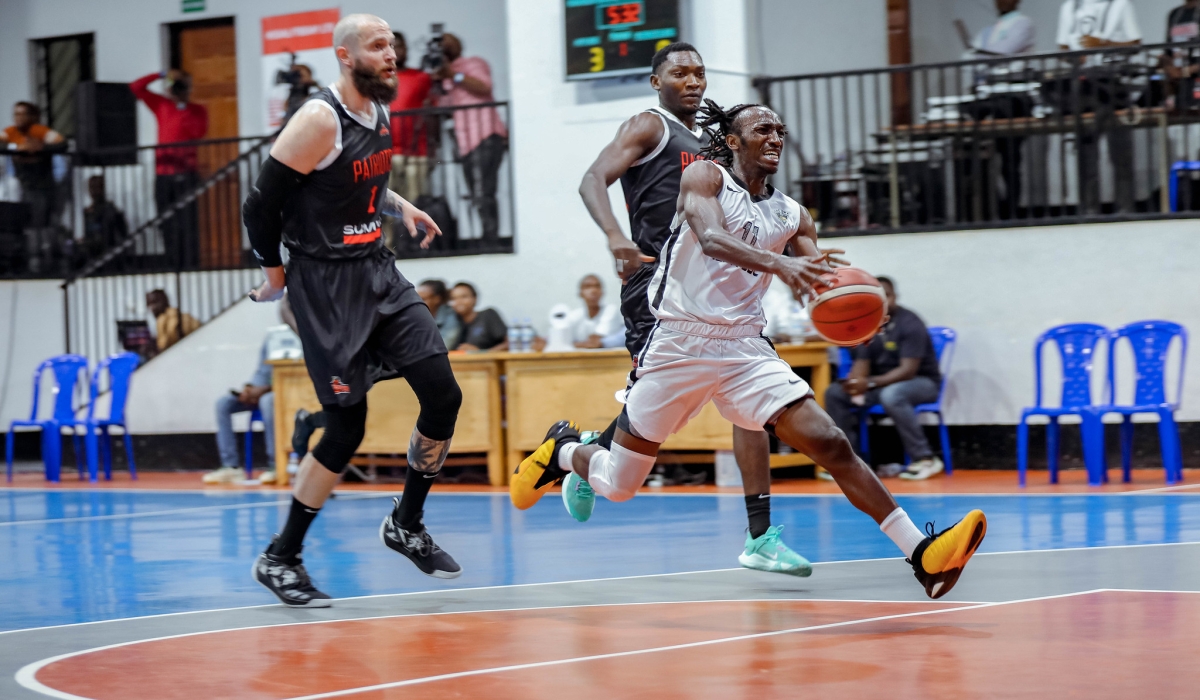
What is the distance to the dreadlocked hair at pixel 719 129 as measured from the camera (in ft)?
16.6

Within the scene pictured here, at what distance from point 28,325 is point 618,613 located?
11851 millimetres

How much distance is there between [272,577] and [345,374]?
30.7 inches

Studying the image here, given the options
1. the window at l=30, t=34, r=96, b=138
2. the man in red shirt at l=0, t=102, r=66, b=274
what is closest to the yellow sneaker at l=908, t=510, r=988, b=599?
the man in red shirt at l=0, t=102, r=66, b=274

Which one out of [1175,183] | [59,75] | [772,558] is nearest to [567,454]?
[772,558]

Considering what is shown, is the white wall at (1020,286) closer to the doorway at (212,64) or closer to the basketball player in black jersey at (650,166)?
the basketball player in black jersey at (650,166)

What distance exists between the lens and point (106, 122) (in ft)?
53.4

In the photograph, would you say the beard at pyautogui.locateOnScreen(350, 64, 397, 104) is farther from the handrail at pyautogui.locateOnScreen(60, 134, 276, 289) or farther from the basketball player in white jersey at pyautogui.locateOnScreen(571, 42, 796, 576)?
the handrail at pyautogui.locateOnScreen(60, 134, 276, 289)

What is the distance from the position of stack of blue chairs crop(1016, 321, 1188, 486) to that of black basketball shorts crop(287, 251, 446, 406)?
5.92 meters

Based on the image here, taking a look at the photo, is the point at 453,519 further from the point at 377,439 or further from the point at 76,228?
the point at 76,228

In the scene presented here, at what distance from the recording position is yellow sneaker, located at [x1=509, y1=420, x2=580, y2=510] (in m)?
5.98

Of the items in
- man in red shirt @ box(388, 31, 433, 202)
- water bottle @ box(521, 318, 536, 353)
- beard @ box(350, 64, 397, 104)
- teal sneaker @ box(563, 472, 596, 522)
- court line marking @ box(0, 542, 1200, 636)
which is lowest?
court line marking @ box(0, 542, 1200, 636)

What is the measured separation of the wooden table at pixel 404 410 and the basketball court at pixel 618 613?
3.08 m

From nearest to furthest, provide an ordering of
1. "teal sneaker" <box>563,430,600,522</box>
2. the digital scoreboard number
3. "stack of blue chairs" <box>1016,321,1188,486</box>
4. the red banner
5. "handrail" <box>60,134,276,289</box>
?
"teal sneaker" <box>563,430,600,522</box> → "stack of blue chairs" <box>1016,321,1188,486</box> → the digital scoreboard number → "handrail" <box>60,134,276,289</box> → the red banner

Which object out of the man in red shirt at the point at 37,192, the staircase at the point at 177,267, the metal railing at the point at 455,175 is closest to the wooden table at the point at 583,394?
the metal railing at the point at 455,175
